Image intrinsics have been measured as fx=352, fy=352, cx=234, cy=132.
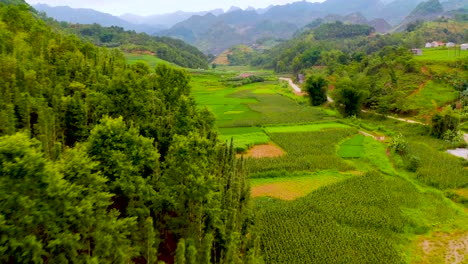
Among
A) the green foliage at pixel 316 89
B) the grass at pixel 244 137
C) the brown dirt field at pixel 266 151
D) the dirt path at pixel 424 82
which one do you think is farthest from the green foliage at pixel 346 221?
the green foliage at pixel 316 89

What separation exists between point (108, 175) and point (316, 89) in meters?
62.7

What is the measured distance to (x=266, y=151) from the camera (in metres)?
42.0

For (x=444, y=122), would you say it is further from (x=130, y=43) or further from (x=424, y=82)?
(x=130, y=43)

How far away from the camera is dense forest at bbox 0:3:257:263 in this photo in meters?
10.6

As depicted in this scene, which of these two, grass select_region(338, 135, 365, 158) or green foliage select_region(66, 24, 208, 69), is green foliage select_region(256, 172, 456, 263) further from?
green foliage select_region(66, 24, 208, 69)

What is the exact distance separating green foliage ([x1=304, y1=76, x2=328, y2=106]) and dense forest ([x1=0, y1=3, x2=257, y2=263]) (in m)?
46.9

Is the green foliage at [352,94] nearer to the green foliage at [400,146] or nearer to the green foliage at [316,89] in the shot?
the green foliage at [316,89]

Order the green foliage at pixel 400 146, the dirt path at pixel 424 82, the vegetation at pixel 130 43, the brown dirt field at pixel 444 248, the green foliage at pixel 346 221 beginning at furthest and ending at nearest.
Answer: the vegetation at pixel 130 43
the dirt path at pixel 424 82
the green foliage at pixel 400 146
the brown dirt field at pixel 444 248
the green foliage at pixel 346 221

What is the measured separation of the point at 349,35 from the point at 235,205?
17205 centimetres

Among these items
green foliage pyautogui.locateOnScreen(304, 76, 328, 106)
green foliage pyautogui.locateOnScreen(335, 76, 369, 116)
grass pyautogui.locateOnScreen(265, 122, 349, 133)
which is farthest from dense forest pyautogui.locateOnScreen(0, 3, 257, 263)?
green foliage pyautogui.locateOnScreen(304, 76, 328, 106)

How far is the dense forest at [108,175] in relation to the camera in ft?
34.9

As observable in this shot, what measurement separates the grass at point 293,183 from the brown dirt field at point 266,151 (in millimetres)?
5626

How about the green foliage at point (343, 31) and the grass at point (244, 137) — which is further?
the green foliage at point (343, 31)

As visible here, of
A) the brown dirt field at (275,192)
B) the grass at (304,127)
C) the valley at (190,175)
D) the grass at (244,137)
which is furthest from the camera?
the grass at (304,127)
